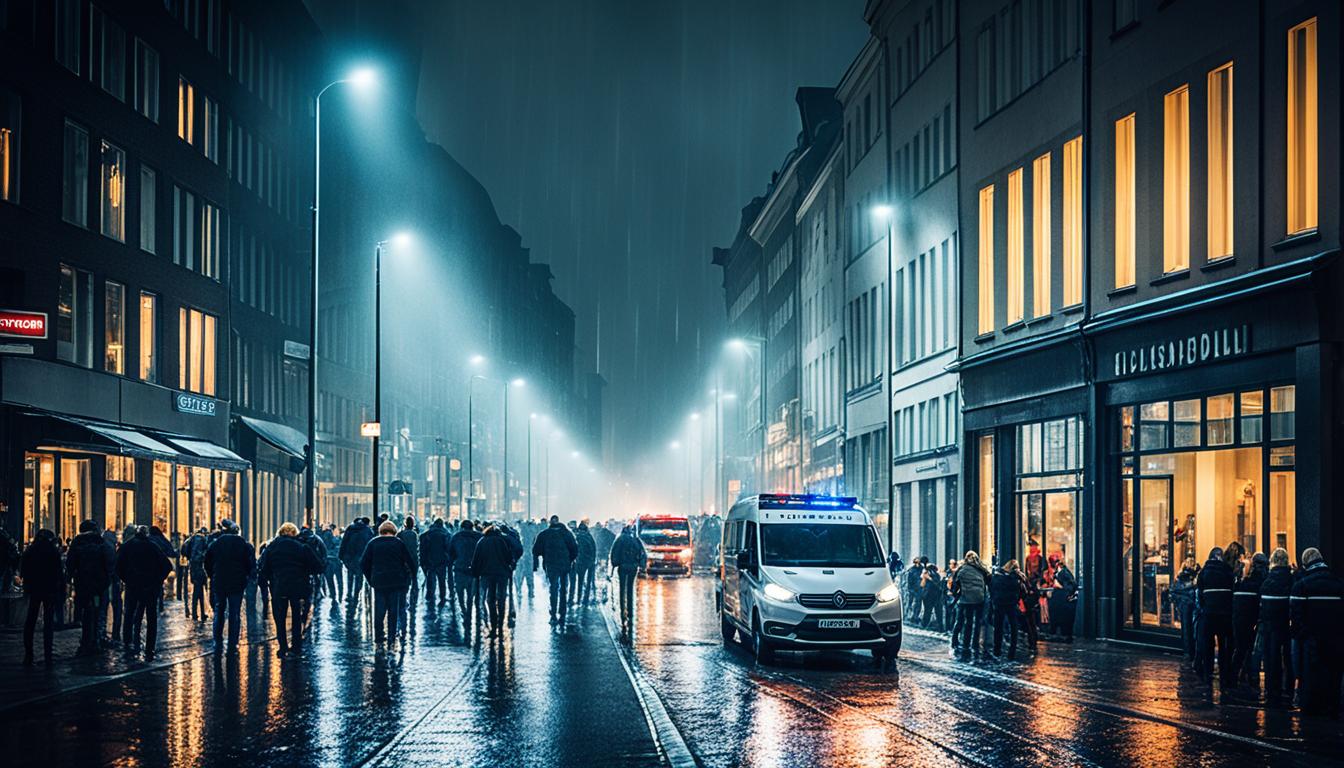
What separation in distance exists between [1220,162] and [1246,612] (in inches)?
319

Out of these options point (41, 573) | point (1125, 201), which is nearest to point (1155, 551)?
point (1125, 201)

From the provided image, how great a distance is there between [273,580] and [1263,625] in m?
12.9

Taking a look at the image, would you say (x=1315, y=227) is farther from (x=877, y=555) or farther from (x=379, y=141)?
(x=379, y=141)

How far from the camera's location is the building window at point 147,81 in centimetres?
4038

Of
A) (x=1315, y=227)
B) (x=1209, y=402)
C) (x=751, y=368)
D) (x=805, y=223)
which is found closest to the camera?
(x=1315, y=227)

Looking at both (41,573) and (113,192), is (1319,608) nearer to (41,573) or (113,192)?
(41,573)

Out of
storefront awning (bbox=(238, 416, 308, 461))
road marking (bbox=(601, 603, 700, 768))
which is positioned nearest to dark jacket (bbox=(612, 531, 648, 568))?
road marking (bbox=(601, 603, 700, 768))

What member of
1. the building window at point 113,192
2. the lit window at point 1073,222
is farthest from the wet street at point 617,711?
the building window at point 113,192

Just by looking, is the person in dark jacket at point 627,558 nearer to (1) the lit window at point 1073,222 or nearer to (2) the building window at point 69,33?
(1) the lit window at point 1073,222

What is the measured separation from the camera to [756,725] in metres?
14.1

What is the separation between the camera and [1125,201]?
27.5 metres

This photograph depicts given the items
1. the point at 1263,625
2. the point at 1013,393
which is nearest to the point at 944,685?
the point at 1263,625

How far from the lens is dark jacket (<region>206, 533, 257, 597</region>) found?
2169 centimetres

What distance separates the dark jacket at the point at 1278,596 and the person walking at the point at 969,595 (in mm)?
6240
